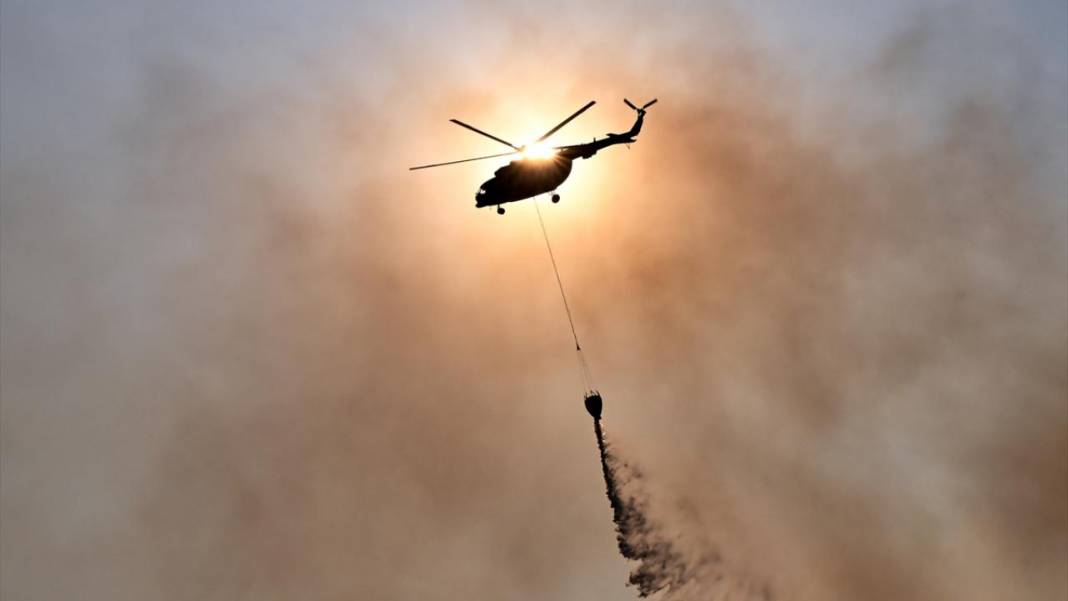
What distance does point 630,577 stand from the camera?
67938 millimetres

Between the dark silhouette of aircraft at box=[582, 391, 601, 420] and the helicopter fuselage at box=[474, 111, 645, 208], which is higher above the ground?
the helicopter fuselage at box=[474, 111, 645, 208]

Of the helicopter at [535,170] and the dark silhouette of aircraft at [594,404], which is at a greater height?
the helicopter at [535,170]

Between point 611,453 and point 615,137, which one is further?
point 611,453

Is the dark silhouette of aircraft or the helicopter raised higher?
the helicopter

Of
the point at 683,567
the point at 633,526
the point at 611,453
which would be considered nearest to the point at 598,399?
the point at 611,453

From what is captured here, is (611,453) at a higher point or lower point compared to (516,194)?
lower

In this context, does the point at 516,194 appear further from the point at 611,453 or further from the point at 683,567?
the point at 683,567

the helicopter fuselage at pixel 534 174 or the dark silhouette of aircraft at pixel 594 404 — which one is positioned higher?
the helicopter fuselage at pixel 534 174

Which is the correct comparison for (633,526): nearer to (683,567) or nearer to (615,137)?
(683,567)

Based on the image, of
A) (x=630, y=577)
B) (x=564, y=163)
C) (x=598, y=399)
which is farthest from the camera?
(x=630, y=577)

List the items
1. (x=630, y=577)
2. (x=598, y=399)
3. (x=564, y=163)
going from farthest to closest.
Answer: (x=630, y=577) → (x=564, y=163) → (x=598, y=399)

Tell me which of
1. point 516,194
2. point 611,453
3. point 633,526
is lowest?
point 633,526

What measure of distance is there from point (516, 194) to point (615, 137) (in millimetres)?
9588

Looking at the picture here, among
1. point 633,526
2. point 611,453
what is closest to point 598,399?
point 611,453
